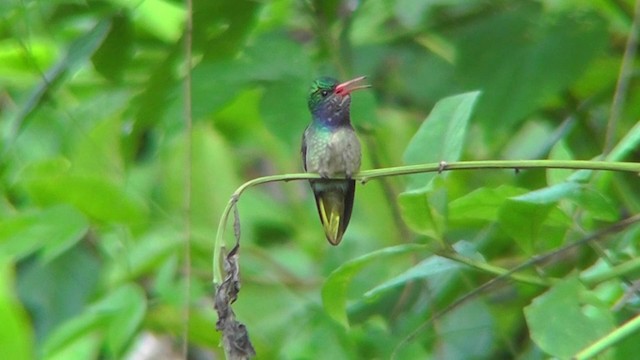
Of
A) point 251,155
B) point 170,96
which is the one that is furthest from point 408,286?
point 251,155

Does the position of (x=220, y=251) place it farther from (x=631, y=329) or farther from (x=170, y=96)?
(x=170, y=96)

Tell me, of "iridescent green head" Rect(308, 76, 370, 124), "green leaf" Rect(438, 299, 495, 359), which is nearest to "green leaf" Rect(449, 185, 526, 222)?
"iridescent green head" Rect(308, 76, 370, 124)

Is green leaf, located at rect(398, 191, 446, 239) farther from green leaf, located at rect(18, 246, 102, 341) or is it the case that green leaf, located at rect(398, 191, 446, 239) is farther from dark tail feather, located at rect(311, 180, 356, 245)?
green leaf, located at rect(18, 246, 102, 341)

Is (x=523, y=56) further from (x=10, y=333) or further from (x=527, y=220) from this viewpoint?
(x=10, y=333)

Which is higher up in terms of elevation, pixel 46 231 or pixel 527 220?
pixel 527 220

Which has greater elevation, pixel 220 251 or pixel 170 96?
pixel 220 251

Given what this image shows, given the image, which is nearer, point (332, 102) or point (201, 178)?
point (332, 102)

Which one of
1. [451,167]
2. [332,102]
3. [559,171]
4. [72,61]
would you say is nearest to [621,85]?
[559,171]
